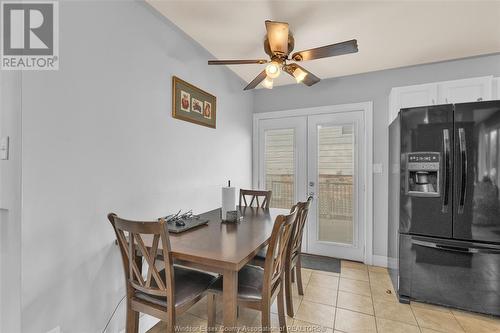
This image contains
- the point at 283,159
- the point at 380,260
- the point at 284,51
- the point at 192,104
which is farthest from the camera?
the point at 283,159

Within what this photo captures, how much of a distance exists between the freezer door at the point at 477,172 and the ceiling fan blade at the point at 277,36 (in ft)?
5.38

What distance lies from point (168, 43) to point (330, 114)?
227cm

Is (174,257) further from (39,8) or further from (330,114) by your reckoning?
(330,114)

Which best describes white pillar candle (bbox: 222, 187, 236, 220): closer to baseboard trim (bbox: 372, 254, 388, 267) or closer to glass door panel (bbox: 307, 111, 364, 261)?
glass door panel (bbox: 307, 111, 364, 261)

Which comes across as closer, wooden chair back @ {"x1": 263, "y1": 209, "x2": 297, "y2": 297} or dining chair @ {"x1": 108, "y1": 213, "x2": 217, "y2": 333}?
dining chair @ {"x1": 108, "y1": 213, "x2": 217, "y2": 333}

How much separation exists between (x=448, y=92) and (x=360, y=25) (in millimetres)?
1429

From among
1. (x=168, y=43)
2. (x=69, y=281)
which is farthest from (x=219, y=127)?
(x=69, y=281)

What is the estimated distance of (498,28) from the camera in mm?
2117

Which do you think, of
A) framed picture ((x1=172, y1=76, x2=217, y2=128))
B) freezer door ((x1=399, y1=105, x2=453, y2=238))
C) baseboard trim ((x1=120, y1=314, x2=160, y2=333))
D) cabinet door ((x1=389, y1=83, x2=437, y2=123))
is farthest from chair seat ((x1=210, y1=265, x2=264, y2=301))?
cabinet door ((x1=389, y1=83, x2=437, y2=123))

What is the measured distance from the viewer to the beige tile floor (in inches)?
74.5

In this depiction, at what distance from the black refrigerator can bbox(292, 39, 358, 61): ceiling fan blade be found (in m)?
1.03

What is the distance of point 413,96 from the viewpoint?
9.14 feet

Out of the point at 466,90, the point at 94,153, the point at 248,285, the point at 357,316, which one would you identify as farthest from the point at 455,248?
the point at 94,153

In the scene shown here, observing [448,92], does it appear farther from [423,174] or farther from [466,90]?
[423,174]
